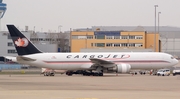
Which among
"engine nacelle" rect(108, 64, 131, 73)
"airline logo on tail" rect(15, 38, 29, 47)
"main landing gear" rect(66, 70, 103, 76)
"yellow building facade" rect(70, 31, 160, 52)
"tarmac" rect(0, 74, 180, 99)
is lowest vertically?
"tarmac" rect(0, 74, 180, 99)

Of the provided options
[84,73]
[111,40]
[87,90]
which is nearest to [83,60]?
[84,73]

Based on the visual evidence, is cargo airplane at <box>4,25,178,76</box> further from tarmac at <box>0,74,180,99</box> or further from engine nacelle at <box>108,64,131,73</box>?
tarmac at <box>0,74,180,99</box>

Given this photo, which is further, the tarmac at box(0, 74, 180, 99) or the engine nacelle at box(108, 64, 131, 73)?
the engine nacelle at box(108, 64, 131, 73)

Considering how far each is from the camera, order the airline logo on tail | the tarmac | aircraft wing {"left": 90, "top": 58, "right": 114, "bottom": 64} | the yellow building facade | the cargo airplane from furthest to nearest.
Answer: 1. the yellow building facade
2. the airline logo on tail
3. the cargo airplane
4. aircraft wing {"left": 90, "top": 58, "right": 114, "bottom": 64}
5. the tarmac

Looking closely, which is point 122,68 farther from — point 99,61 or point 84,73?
point 84,73

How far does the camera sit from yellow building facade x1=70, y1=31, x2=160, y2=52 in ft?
328

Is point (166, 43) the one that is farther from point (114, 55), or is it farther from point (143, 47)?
point (114, 55)

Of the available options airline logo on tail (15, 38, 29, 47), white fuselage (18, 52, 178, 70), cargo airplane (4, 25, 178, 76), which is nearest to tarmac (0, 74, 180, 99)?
cargo airplane (4, 25, 178, 76)

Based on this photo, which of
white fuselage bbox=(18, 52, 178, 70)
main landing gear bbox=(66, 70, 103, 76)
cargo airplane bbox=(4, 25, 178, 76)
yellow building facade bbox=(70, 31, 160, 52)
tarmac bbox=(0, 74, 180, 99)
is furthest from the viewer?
yellow building facade bbox=(70, 31, 160, 52)

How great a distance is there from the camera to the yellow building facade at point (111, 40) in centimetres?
9988

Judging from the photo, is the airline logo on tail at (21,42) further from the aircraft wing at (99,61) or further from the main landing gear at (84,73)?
the aircraft wing at (99,61)

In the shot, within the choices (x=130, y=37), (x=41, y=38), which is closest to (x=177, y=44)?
(x=130, y=37)

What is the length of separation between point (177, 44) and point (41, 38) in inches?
3272

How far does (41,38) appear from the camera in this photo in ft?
623
